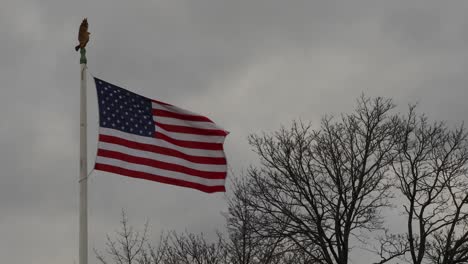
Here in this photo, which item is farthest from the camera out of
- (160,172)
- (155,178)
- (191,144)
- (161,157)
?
(191,144)

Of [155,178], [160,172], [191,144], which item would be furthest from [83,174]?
[191,144]

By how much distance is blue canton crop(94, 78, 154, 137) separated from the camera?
9961 mm

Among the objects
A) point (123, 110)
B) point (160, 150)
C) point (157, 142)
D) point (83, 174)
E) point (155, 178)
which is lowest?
point (83, 174)

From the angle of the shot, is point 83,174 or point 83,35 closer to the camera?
point 83,174

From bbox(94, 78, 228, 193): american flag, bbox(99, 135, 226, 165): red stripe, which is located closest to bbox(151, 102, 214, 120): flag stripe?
bbox(94, 78, 228, 193): american flag

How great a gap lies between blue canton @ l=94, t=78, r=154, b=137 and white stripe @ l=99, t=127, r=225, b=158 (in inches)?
2.7

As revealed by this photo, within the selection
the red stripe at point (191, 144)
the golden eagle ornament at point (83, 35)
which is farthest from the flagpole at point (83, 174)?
the red stripe at point (191, 144)

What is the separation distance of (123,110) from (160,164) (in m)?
0.99

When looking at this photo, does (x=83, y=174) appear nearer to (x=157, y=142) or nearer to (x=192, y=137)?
(x=157, y=142)

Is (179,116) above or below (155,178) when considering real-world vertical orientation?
above

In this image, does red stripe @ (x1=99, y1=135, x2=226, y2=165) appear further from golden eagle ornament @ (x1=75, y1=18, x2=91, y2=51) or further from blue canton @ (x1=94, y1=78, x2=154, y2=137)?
golden eagle ornament @ (x1=75, y1=18, x2=91, y2=51)

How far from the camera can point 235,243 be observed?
26500mm

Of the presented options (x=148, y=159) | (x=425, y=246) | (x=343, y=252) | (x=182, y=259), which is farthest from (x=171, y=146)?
(x=182, y=259)

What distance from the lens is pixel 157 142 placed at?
1028cm
